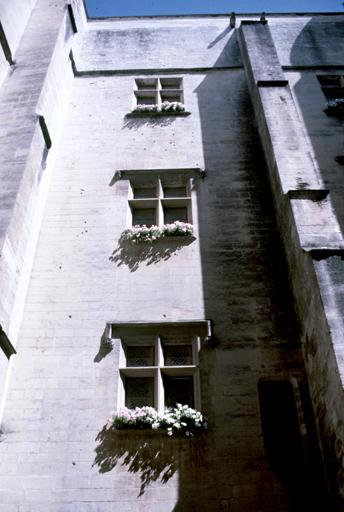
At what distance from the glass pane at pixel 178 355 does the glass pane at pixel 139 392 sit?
0.37 metres

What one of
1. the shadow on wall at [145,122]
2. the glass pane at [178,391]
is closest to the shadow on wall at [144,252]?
the glass pane at [178,391]

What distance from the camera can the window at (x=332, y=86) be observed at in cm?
1246

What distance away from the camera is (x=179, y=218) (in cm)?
925

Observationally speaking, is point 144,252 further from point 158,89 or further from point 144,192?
point 158,89

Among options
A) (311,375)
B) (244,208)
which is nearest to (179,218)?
(244,208)

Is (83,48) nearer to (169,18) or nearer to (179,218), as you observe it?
(169,18)

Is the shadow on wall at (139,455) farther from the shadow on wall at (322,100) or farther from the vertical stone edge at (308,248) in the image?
the shadow on wall at (322,100)

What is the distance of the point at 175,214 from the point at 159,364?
10.9 feet

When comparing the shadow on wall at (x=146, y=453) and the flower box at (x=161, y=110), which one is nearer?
the shadow on wall at (x=146, y=453)

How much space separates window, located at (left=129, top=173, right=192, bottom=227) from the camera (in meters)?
9.23

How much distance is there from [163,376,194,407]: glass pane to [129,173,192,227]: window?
2989mm

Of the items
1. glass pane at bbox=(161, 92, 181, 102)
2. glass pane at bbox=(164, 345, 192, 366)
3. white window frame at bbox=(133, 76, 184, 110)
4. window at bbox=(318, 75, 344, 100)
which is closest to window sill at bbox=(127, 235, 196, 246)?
glass pane at bbox=(164, 345, 192, 366)

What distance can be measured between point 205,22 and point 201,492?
1392 centimetres

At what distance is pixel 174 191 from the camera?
9789 millimetres
